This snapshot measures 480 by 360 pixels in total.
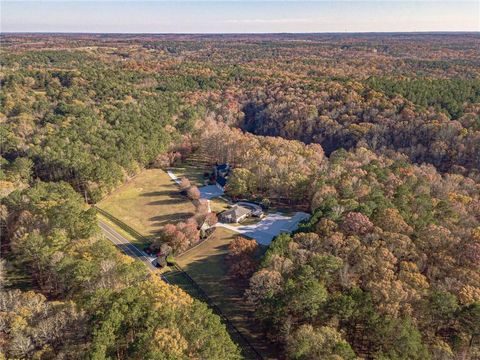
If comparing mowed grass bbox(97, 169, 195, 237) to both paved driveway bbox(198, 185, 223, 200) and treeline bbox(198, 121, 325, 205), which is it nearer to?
paved driveway bbox(198, 185, 223, 200)

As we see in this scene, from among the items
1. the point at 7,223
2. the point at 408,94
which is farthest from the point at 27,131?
the point at 408,94

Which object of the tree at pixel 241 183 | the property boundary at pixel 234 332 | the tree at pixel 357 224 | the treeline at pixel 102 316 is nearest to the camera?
the treeline at pixel 102 316

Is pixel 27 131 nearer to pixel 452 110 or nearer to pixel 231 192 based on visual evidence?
pixel 231 192

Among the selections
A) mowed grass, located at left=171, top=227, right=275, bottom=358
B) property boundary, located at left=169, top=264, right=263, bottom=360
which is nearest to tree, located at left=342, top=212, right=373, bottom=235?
mowed grass, located at left=171, top=227, right=275, bottom=358

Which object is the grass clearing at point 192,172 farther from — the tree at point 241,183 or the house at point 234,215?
the house at point 234,215

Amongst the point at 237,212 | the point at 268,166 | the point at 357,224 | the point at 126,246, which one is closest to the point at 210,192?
the point at 268,166

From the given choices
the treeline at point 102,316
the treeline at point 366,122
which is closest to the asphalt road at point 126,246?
the treeline at point 102,316
